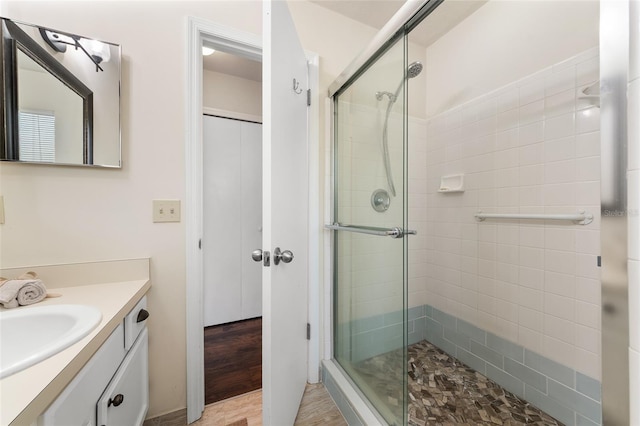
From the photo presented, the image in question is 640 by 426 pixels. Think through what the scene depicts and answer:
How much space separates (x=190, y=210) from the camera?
48.5 inches

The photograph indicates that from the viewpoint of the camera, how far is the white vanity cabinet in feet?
1.76

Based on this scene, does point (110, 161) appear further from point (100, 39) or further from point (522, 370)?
point (522, 370)

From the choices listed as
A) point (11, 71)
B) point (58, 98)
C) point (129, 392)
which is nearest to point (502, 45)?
point (58, 98)

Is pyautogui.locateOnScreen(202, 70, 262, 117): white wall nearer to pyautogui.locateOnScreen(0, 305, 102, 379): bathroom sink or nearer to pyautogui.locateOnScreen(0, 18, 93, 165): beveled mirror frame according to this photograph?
pyautogui.locateOnScreen(0, 18, 93, 165): beveled mirror frame

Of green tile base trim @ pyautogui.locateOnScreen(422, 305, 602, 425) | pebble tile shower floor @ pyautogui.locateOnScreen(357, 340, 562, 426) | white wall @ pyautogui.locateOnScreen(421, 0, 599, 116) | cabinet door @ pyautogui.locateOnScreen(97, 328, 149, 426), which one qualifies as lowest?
pebble tile shower floor @ pyautogui.locateOnScreen(357, 340, 562, 426)

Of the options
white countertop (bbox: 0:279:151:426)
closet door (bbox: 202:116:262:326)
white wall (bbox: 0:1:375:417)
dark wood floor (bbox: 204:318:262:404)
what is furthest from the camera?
closet door (bbox: 202:116:262:326)

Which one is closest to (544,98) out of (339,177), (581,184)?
(581,184)

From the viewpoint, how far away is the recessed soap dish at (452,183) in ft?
5.48

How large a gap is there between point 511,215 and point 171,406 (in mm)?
2043

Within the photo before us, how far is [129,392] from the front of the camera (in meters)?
0.91

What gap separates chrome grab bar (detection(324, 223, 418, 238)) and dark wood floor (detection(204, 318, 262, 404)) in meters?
1.08

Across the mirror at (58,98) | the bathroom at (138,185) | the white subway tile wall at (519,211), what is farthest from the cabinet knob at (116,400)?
the white subway tile wall at (519,211)

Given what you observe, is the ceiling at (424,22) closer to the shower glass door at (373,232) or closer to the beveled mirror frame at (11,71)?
the shower glass door at (373,232)

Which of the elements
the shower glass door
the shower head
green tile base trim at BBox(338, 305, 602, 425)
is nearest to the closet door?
the shower glass door
